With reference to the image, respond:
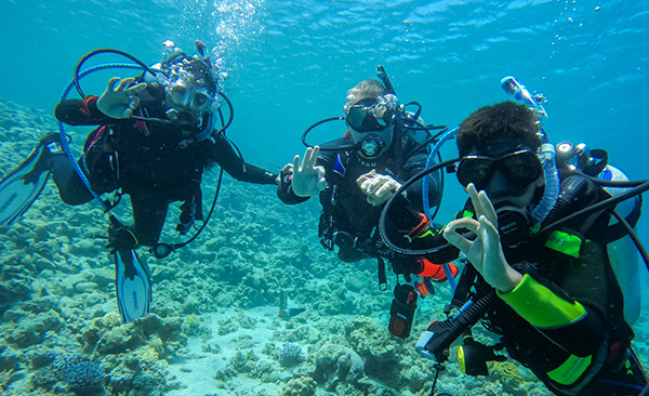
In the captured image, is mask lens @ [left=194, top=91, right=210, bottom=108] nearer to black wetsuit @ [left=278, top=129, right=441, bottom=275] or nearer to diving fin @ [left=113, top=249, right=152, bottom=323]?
black wetsuit @ [left=278, top=129, right=441, bottom=275]

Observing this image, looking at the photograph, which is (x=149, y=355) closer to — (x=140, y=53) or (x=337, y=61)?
(x=337, y=61)

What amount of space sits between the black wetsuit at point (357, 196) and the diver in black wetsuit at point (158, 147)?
3.44 feet

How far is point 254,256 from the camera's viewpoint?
10.7m

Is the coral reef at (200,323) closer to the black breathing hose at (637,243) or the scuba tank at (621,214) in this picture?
the scuba tank at (621,214)

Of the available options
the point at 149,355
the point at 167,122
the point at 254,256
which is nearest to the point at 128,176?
the point at 167,122

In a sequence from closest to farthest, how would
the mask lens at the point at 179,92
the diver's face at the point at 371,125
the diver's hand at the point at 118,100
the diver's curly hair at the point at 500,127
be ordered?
1. the diver's curly hair at the point at 500,127
2. the diver's hand at the point at 118,100
3. the diver's face at the point at 371,125
4. the mask lens at the point at 179,92

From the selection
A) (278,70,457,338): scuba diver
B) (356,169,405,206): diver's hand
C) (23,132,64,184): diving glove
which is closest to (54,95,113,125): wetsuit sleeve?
(23,132,64,184): diving glove

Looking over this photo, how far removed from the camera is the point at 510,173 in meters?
1.78

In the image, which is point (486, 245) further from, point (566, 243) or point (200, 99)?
point (200, 99)

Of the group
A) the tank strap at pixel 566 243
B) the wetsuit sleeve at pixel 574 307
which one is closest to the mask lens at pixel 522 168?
the tank strap at pixel 566 243

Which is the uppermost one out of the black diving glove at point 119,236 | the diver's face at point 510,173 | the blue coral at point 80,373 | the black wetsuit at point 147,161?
the black wetsuit at point 147,161

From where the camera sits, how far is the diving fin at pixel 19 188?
17.7ft

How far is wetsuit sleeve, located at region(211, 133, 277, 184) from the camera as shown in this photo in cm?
485

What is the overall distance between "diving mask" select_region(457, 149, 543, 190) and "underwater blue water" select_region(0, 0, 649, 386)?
56.8ft
